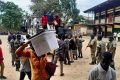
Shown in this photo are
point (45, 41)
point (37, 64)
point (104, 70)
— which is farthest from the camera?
point (37, 64)

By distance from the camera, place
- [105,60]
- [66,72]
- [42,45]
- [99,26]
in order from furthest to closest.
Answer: [99,26] < [66,72] < [42,45] < [105,60]

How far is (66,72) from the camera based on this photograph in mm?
15352

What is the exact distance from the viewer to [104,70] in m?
5.24

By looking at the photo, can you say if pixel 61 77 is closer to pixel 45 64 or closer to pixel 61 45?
pixel 61 45

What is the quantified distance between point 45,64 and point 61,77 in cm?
687

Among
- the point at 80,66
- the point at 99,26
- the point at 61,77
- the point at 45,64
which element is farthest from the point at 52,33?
the point at 99,26

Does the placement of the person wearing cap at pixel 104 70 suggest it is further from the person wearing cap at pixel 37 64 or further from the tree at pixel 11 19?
the tree at pixel 11 19

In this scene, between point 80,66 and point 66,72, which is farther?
point 80,66

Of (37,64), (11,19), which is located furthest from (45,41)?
(11,19)

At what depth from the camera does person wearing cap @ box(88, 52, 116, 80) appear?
5215 millimetres

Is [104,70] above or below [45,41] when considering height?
below

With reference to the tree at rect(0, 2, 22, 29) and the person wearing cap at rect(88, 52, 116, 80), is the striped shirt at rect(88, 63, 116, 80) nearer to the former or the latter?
the person wearing cap at rect(88, 52, 116, 80)

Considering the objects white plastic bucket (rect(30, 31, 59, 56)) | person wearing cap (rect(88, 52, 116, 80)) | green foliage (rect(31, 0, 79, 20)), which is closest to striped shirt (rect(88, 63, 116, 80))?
person wearing cap (rect(88, 52, 116, 80))

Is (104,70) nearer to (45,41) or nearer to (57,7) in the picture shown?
(45,41)
